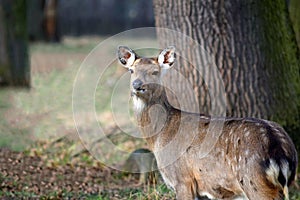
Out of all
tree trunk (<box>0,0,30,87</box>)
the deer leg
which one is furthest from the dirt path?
tree trunk (<box>0,0,30,87</box>)

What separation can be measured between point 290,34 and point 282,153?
13.4ft

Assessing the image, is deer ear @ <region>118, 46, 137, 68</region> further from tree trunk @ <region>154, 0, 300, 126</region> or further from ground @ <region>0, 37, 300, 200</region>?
tree trunk @ <region>154, 0, 300, 126</region>

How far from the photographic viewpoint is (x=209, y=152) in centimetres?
742

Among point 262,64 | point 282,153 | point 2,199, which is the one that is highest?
point 262,64

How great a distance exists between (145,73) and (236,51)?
2.53 metres

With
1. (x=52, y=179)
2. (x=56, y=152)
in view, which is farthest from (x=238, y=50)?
(x=56, y=152)

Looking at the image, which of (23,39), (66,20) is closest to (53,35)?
(66,20)

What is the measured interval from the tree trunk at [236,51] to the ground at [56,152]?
1.29 metres

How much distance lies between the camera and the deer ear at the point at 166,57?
7.93 meters

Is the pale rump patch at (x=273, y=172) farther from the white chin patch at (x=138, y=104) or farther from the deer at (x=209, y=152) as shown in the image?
the white chin patch at (x=138, y=104)

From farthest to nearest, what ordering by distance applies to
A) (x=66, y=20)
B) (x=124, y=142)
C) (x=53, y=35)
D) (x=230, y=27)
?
(x=66, y=20) → (x=53, y=35) → (x=124, y=142) → (x=230, y=27)

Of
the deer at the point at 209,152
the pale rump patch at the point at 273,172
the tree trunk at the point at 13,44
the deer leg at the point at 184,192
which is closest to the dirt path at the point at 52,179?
the deer at the point at 209,152

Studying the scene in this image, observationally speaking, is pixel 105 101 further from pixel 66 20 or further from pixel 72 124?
pixel 66 20

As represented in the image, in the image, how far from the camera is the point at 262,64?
32.8 ft
